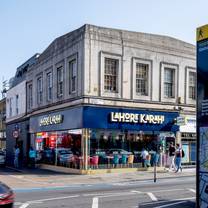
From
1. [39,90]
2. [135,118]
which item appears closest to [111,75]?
[135,118]

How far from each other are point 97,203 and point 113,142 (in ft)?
45.8

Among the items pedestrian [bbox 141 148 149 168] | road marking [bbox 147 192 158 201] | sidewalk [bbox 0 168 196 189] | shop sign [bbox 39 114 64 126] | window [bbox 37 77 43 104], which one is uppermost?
window [bbox 37 77 43 104]

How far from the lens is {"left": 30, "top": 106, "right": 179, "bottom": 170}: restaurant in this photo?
88.6 ft

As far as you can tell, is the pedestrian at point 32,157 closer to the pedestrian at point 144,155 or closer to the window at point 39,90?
the window at point 39,90

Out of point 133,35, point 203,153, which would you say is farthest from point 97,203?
point 133,35

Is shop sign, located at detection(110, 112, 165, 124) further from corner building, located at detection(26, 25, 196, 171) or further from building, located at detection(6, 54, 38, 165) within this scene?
building, located at detection(6, 54, 38, 165)

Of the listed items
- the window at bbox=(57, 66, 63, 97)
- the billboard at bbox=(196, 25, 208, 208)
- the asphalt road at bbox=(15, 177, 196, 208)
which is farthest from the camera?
the window at bbox=(57, 66, 63, 97)

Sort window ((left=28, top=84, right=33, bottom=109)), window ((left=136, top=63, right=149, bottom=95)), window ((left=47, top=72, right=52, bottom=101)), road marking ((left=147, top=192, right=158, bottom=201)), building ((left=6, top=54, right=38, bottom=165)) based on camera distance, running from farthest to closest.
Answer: building ((left=6, top=54, right=38, bottom=165))
window ((left=28, top=84, right=33, bottom=109))
window ((left=47, top=72, right=52, bottom=101))
window ((left=136, top=63, right=149, bottom=95))
road marking ((left=147, top=192, right=158, bottom=201))

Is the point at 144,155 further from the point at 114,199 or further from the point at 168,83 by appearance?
the point at 114,199

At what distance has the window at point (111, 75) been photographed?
92.3ft

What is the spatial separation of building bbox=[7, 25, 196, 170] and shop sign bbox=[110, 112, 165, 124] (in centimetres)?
6

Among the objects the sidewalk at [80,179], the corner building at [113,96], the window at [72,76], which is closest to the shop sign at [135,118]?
the corner building at [113,96]

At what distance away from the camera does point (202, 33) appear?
29.6 ft

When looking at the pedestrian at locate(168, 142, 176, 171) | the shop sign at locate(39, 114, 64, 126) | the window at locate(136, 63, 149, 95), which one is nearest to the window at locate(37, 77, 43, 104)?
→ the shop sign at locate(39, 114, 64, 126)
